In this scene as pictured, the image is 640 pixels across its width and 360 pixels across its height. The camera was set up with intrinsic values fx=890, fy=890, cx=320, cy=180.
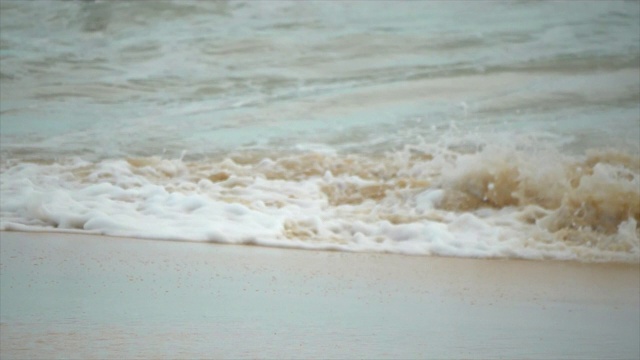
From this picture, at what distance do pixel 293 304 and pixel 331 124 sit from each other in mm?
2182

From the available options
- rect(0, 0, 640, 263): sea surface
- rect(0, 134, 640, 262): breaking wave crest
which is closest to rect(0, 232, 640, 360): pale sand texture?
rect(0, 134, 640, 262): breaking wave crest

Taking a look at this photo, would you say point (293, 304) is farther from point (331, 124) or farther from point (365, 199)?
point (331, 124)

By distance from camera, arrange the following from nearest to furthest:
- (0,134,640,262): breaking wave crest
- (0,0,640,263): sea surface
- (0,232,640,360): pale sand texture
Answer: (0,232,640,360): pale sand texture < (0,134,640,262): breaking wave crest < (0,0,640,263): sea surface

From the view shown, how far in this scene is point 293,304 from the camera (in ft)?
7.94

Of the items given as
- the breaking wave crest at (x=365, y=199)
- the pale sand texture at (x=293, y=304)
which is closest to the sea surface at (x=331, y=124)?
the breaking wave crest at (x=365, y=199)

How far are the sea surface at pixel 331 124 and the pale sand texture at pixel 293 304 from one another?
261mm

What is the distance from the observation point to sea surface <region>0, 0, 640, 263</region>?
3.50 meters

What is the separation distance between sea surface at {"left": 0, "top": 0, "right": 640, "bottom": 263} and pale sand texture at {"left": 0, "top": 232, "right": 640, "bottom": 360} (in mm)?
261

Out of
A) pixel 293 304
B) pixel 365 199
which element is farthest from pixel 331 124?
pixel 293 304

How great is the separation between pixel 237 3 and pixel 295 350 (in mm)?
3272

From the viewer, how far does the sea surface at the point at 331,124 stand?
350cm

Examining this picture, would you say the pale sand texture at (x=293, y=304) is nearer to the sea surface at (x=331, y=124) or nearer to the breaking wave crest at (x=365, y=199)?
the breaking wave crest at (x=365, y=199)

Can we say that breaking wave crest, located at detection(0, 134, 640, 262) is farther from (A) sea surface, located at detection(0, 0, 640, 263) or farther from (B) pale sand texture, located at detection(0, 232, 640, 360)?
(B) pale sand texture, located at detection(0, 232, 640, 360)

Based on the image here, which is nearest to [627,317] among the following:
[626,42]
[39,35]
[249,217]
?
[249,217]
